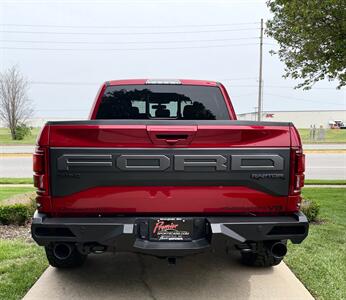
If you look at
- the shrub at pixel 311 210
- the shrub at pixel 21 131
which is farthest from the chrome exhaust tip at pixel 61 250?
the shrub at pixel 21 131

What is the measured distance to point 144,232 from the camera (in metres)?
3.34

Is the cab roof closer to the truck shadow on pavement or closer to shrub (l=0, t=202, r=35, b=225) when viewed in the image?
the truck shadow on pavement

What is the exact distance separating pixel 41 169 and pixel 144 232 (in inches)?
37.6

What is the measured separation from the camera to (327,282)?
421 cm

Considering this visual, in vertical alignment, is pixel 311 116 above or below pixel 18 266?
above

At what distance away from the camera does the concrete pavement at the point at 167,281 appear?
12.9 feet

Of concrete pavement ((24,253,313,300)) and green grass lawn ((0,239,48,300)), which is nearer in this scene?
concrete pavement ((24,253,313,300))

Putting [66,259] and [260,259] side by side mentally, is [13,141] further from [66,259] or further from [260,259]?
[260,259]

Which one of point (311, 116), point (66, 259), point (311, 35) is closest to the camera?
point (66, 259)

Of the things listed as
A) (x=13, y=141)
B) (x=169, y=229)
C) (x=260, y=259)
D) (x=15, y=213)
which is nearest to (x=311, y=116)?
(x=13, y=141)

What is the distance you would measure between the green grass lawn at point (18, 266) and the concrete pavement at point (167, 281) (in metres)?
0.11

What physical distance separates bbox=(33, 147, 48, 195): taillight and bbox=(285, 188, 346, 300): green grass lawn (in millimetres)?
2669

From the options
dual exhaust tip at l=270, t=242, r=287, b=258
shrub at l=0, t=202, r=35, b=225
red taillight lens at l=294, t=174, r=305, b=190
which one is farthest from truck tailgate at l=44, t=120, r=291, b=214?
shrub at l=0, t=202, r=35, b=225

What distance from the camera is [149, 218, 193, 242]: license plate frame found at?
333cm
